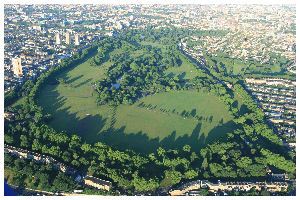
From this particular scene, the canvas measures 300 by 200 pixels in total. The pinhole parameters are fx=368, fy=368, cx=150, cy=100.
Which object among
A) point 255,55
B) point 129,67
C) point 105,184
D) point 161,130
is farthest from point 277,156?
point 255,55

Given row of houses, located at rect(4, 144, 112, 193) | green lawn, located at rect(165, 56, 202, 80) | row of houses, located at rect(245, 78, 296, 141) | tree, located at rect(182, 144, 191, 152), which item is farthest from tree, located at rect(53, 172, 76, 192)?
green lawn, located at rect(165, 56, 202, 80)

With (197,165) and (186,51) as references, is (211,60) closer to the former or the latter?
(186,51)

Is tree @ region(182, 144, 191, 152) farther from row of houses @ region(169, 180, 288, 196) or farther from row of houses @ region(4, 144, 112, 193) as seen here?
row of houses @ region(4, 144, 112, 193)

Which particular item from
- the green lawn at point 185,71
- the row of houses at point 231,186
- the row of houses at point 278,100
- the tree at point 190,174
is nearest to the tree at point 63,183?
the row of houses at point 231,186

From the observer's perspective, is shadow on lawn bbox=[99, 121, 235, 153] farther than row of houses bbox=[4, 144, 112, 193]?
Yes

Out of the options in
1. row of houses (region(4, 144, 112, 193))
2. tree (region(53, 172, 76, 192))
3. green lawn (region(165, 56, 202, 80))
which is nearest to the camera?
tree (region(53, 172, 76, 192))

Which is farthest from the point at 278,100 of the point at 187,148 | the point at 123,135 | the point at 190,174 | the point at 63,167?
the point at 63,167
